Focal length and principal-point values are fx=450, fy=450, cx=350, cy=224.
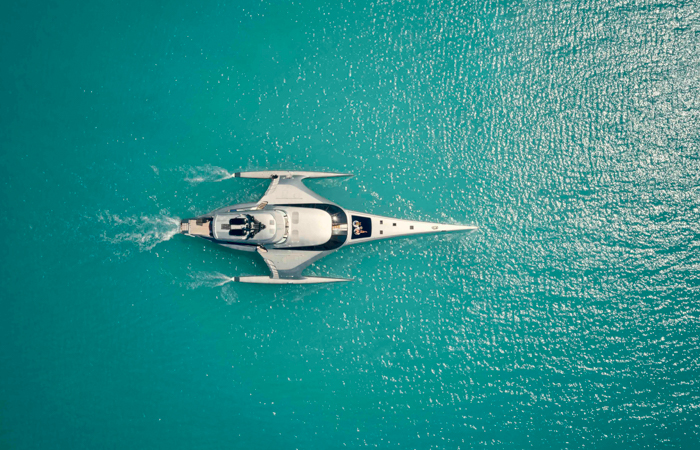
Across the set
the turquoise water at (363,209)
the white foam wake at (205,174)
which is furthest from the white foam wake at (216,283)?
the white foam wake at (205,174)

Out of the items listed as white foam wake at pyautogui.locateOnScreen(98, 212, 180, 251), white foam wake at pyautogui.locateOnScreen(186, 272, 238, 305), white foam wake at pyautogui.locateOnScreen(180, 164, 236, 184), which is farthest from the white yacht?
white foam wake at pyautogui.locateOnScreen(98, 212, 180, 251)

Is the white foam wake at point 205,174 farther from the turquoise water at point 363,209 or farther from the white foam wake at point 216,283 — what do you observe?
the white foam wake at point 216,283

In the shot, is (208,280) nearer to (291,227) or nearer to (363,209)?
(291,227)

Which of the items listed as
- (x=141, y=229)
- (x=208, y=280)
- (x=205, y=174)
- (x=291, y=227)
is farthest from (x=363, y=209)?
(x=141, y=229)

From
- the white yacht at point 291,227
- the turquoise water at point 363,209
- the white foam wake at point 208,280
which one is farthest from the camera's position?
the white foam wake at point 208,280

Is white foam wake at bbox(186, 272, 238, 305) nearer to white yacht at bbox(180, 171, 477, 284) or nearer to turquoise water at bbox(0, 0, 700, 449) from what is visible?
turquoise water at bbox(0, 0, 700, 449)

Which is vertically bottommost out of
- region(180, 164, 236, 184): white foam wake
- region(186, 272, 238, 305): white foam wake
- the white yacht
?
region(186, 272, 238, 305): white foam wake

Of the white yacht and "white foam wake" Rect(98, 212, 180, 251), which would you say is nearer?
the white yacht
